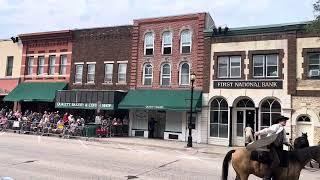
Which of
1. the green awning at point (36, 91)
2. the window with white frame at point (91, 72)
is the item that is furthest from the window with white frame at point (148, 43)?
the green awning at point (36, 91)

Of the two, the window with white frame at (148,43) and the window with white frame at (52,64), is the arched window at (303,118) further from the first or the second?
the window with white frame at (52,64)

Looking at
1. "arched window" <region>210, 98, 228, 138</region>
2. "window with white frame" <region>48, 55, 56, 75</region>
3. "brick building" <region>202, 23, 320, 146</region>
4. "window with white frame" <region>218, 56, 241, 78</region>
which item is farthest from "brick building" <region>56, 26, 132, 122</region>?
"window with white frame" <region>218, 56, 241, 78</region>

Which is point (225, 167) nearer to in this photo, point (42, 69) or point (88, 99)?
point (88, 99)

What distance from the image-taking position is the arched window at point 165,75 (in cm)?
2853

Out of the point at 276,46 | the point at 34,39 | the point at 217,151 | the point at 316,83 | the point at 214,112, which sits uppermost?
the point at 34,39

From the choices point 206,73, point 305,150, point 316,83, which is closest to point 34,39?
point 206,73

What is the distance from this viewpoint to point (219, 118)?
2641 centimetres

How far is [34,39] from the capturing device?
115ft

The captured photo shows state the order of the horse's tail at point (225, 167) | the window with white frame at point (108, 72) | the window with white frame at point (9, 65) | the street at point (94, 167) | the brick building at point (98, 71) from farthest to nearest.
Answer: the window with white frame at point (9, 65)
the window with white frame at point (108, 72)
the brick building at point (98, 71)
the street at point (94, 167)
the horse's tail at point (225, 167)

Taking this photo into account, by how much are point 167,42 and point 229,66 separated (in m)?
5.27

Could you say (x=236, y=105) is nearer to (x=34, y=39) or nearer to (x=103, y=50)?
(x=103, y=50)

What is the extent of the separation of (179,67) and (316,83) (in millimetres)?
9379

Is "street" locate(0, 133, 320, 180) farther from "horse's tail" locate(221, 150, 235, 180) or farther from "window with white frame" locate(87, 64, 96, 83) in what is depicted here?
"window with white frame" locate(87, 64, 96, 83)

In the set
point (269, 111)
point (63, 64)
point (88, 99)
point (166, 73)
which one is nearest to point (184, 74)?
point (166, 73)
